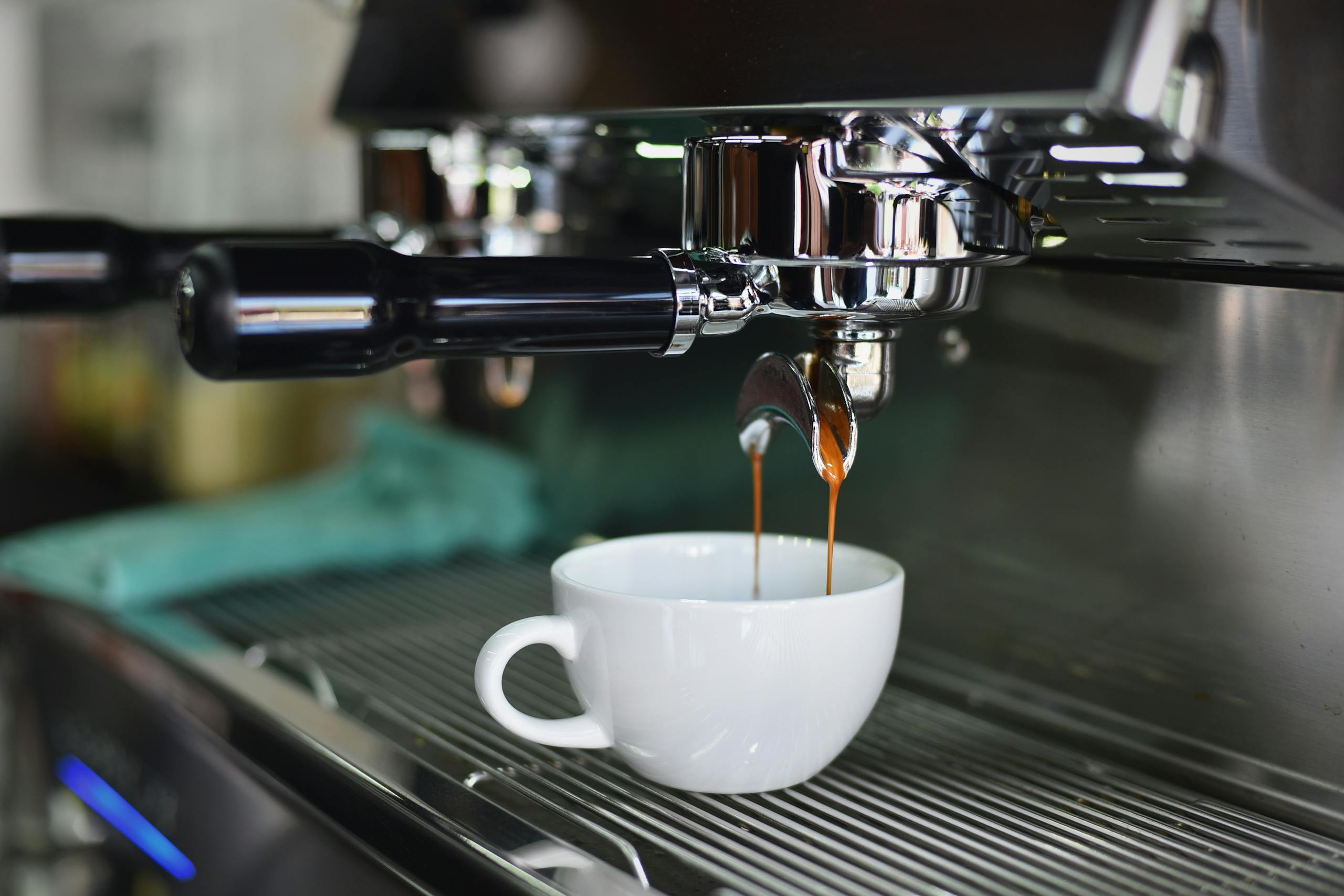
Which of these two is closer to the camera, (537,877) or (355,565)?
(537,877)

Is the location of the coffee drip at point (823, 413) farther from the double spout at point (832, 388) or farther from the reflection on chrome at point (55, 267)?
the reflection on chrome at point (55, 267)

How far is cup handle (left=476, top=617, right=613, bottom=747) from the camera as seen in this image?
0.39 meters

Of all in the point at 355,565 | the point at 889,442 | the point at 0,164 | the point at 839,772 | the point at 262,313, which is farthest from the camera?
the point at 0,164

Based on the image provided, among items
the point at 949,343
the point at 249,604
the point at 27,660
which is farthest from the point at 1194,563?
the point at 27,660

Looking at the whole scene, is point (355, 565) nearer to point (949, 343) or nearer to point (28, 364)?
point (949, 343)

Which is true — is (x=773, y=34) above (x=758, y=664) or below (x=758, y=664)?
above

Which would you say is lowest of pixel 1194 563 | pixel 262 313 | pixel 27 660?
pixel 27 660

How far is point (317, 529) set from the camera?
2.34 feet

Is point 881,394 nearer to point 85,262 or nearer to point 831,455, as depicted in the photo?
point 831,455

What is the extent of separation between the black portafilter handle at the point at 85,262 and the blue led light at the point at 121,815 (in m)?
0.21

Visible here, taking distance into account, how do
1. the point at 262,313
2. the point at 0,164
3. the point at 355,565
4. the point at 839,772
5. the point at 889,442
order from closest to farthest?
the point at 262,313
the point at 839,772
the point at 889,442
the point at 355,565
the point at 0,164

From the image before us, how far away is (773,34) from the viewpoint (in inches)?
14.2

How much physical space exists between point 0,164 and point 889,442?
2.87 ft

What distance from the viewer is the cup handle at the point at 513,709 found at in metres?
0.39
